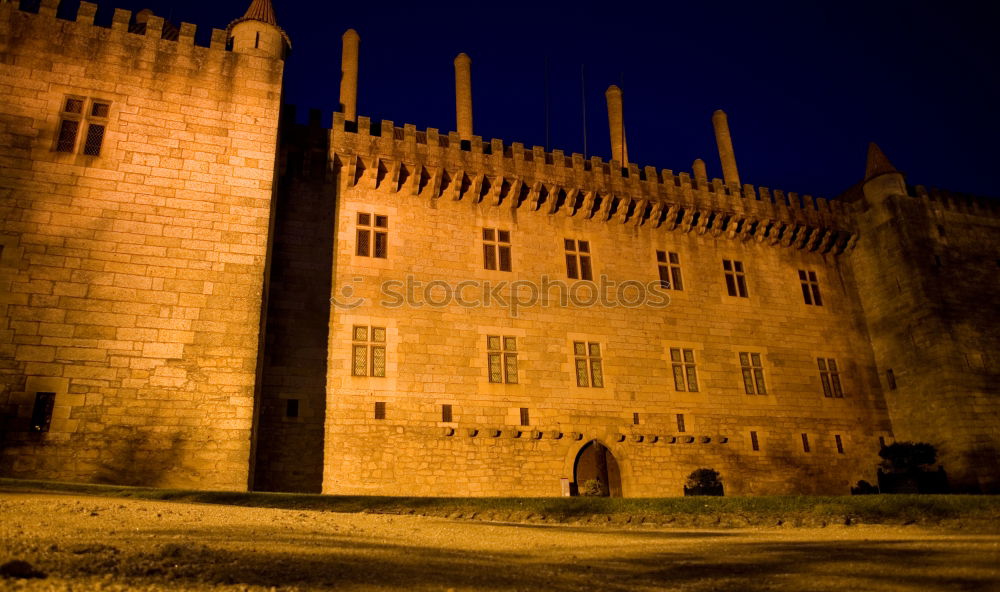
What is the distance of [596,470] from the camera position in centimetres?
1914

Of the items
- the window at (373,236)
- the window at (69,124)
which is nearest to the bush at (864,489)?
the window at (373,236)

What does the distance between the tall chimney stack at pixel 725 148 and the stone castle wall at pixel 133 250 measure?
18089 millimetres

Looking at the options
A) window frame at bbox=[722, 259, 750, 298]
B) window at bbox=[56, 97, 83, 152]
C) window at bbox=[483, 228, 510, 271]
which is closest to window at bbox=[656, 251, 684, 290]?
window frame at bbox=[722, 259, 750, 298]

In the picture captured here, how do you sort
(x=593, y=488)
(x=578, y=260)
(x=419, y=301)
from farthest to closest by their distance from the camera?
(x=578, y=260)
(x=419, y=301)
(x=593, y=488)

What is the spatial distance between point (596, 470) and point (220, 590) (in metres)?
15.7

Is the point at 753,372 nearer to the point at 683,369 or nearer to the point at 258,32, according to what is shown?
the point at 683,369

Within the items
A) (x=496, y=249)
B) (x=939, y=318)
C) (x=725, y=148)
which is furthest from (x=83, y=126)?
(x=939, y=318)

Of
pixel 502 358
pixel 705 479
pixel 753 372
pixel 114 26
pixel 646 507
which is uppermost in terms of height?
pixel 114 26

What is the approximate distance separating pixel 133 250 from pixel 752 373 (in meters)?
18.2

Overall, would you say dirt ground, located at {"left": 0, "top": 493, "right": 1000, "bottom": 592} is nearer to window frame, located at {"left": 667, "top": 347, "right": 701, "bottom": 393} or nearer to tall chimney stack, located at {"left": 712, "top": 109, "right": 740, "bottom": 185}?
window frame, located at {"left": 667, "top": 347, "right": 701, "bottom": 393}

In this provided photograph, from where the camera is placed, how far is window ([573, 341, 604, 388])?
64.2ft

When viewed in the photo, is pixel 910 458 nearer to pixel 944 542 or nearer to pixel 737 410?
pixel 737 410

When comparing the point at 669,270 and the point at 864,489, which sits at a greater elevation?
the point at 669,270

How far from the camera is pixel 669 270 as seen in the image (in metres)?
22.4
